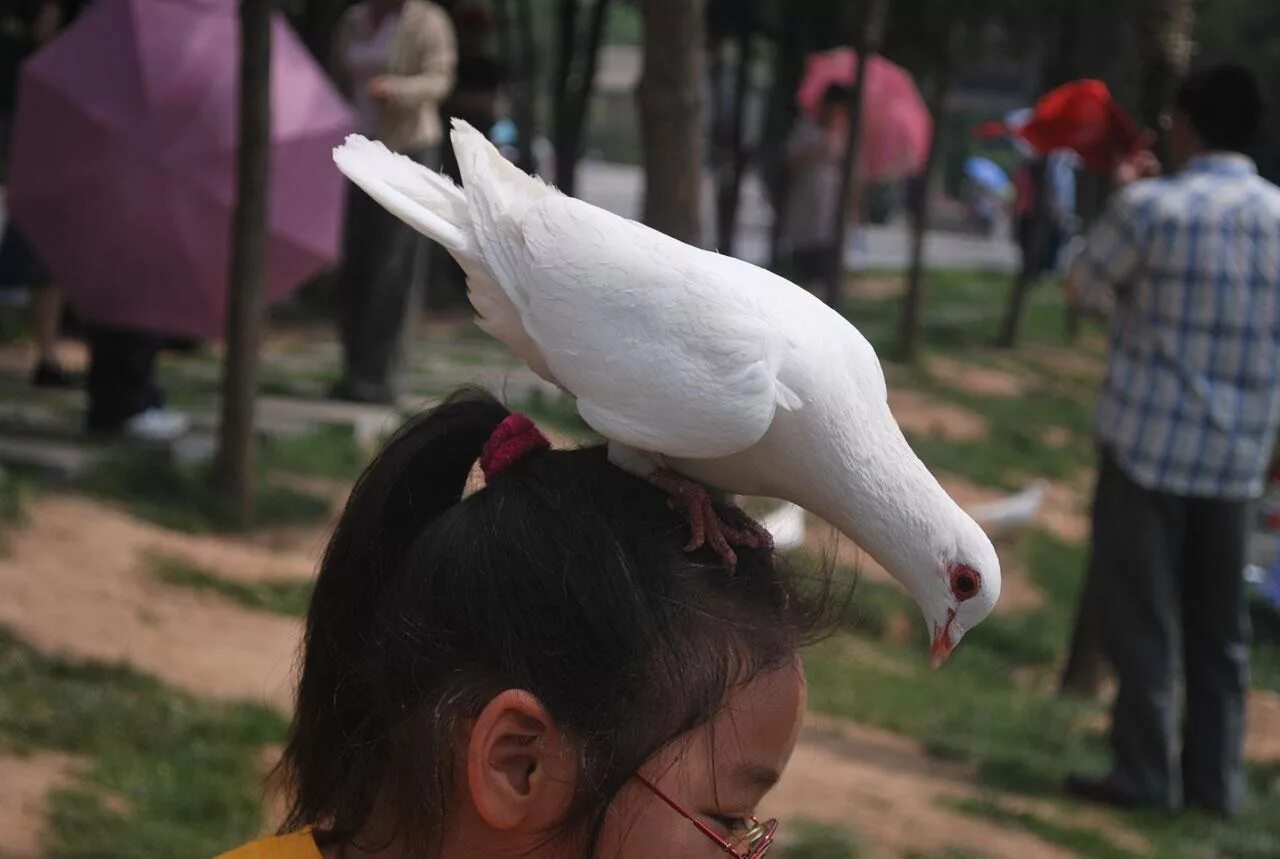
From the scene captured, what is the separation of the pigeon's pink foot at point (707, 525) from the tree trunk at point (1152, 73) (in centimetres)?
477

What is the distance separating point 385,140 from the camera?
7090 millimetres

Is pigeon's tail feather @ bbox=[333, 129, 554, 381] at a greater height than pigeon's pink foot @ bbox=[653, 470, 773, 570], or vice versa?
pigeon's tail feather @ bbox=[333, 129, 554, 381]

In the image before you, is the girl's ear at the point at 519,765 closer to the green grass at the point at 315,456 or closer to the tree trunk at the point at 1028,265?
the green grass at the point at 315,456

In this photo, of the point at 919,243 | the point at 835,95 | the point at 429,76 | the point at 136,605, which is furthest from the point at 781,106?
the point at 136,605

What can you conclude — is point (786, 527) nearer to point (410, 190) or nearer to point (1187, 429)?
point (410, 190)

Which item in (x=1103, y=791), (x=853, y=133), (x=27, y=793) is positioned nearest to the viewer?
(x=27, y=793)

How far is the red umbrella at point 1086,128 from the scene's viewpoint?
647 centimetres

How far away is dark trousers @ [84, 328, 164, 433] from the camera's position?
262 inches

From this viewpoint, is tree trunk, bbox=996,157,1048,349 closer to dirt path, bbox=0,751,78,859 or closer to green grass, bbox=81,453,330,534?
green grass, bbox=81,453,330,534

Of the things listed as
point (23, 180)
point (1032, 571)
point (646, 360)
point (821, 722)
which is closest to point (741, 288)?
point (646, 360)

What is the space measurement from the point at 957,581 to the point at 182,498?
15.7ft

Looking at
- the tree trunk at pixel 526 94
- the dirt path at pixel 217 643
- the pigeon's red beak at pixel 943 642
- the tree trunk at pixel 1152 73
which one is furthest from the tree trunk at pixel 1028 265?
the pigeon's red beak at pixel 943 642

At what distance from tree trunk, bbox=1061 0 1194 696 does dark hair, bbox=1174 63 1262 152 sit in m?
1.18

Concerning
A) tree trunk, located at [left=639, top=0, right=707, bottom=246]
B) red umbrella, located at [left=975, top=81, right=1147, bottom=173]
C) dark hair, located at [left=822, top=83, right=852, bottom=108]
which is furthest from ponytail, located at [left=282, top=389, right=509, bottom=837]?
dark hair, located at [left=822, top=83, right=852, bottom=108]
